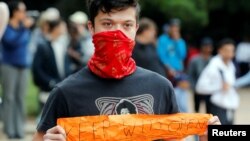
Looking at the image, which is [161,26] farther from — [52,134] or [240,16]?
[52,134]

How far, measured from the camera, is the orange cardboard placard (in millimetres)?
3508

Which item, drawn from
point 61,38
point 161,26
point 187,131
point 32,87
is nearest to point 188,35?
point 161,26

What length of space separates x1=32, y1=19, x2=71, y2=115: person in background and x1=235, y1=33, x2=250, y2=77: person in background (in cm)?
1294

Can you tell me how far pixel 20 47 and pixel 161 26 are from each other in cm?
1252

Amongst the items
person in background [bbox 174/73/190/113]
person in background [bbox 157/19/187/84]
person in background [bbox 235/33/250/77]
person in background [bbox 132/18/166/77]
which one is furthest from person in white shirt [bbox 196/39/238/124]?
person in background [bbox 235/33/250/77]

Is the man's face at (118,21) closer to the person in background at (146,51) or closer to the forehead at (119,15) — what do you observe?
the forehead at (119,15)

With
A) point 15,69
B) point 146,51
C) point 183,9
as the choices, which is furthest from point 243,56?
point 146,51

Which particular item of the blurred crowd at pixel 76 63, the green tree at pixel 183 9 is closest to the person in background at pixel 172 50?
the blurred crowd at pixel 76 63

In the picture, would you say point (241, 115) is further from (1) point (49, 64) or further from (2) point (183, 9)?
(1) point (49, 64)

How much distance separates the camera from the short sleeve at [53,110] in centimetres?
354

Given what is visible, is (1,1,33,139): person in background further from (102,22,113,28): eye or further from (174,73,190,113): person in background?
(102,22,113,28): eye

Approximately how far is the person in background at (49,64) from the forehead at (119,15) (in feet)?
20.9

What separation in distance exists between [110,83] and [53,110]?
28 cm

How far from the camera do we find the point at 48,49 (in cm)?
1012
